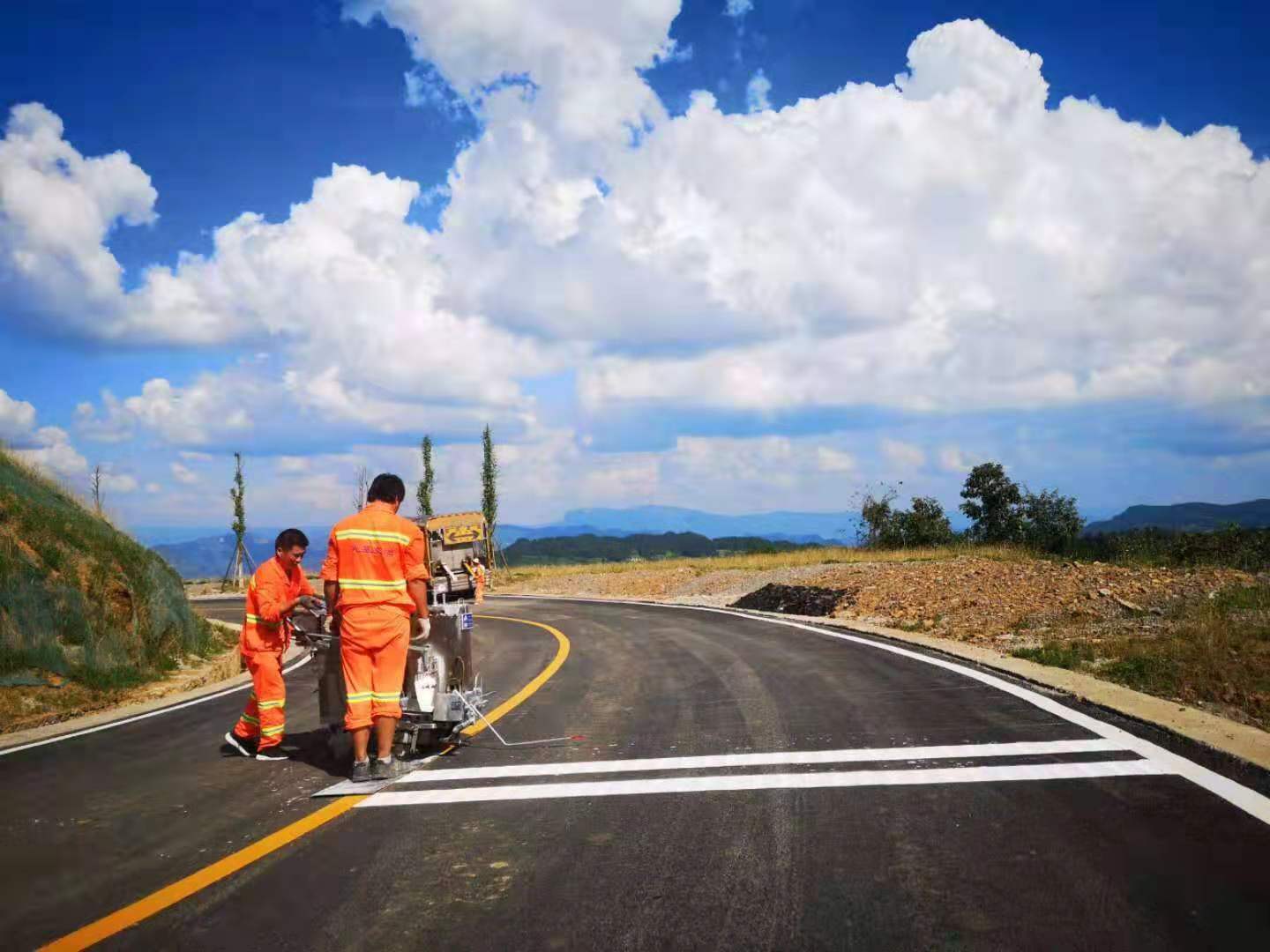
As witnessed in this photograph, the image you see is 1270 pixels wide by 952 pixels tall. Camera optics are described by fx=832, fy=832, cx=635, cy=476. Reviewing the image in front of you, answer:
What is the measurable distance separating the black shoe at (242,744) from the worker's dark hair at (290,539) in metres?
1.61

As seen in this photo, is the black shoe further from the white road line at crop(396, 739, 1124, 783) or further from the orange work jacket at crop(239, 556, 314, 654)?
the white road line at crop(396, 739, 1124, 783)

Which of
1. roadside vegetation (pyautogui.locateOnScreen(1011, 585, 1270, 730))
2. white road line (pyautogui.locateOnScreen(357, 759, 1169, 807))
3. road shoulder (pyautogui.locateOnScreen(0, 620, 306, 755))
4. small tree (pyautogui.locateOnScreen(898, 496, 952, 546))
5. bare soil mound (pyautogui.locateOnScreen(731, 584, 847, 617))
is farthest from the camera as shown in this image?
small tree (pyautogui.locateOnScreen(898, 496, 952, 546))

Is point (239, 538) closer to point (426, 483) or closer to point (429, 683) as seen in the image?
point (426, 483)

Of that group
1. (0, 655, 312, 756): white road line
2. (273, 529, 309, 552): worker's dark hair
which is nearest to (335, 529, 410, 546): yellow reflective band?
(273, 529, 309, 552): worker's dark hair

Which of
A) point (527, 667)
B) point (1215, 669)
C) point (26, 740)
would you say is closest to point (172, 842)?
point (26, 740)

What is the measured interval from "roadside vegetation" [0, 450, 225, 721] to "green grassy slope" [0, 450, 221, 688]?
0.02 metres

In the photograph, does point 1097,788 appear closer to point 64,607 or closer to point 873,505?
point 64,607

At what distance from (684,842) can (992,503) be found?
176ft

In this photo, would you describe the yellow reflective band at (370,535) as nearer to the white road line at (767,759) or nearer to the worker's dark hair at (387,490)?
the worker's dark hair at (387,490)

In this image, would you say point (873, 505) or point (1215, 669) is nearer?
point (1215, 669)

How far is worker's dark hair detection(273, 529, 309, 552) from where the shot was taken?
7008 mm

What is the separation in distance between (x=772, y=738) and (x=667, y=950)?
3.40 m

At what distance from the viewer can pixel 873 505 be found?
49.7m

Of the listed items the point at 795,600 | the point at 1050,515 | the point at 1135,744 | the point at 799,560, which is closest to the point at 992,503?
the point at 1050,515
